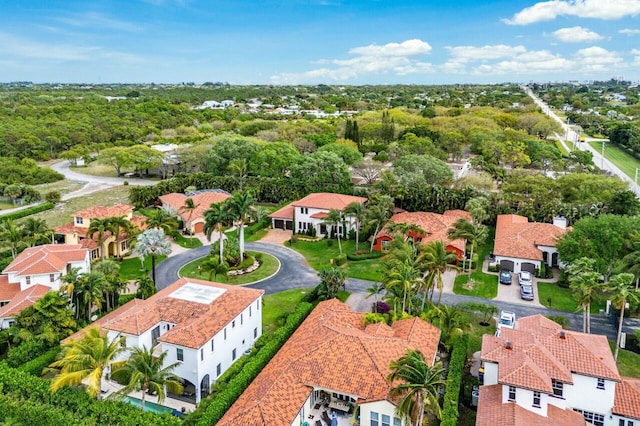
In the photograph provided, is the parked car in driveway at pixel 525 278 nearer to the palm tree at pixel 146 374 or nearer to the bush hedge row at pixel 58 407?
the palm tree at pixel 146 374

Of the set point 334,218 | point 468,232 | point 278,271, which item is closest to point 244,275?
point 278,271

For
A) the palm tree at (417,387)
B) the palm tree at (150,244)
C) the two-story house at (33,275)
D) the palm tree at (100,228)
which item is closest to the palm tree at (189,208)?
the palm tree at (100,228)

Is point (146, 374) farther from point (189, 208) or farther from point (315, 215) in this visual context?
point (315, 215)

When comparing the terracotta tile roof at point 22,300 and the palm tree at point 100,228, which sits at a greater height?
the palm tree at point 100,228

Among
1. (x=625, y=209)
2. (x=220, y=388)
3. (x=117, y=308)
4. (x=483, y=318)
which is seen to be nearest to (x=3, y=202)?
(x=117, y=308)

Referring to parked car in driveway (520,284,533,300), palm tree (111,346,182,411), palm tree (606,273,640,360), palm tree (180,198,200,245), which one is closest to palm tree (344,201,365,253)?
parked car in driveway (520,284,533,300)

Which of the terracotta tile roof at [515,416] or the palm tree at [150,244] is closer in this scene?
the terracotta tile roof at [515,416]
